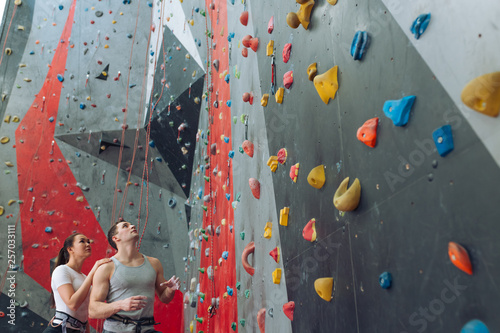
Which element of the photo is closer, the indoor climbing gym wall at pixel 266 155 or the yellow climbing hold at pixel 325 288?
the indoor climbing gym wall at pixel 266 155

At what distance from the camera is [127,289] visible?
2277 millimetres

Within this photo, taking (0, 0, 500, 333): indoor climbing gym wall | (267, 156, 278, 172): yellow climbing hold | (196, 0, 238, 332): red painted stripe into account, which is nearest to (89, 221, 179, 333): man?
(0, 0, 500, 333): indoor climbing gym wall

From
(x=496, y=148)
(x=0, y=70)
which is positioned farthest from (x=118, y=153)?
(x=496, y=148)

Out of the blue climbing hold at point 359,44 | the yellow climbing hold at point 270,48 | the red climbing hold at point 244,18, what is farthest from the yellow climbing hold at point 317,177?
the red climbing hold at point 244,18

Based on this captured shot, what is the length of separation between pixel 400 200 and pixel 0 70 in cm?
460

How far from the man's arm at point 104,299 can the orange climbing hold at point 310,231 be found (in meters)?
0.90

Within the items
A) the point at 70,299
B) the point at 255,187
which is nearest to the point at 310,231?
the point at 255,187

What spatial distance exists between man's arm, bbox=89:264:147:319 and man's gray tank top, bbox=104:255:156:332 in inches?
1.2

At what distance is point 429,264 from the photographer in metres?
1.04

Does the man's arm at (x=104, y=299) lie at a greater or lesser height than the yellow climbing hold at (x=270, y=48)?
lesser

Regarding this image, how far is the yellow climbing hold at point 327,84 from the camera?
1.53 meters

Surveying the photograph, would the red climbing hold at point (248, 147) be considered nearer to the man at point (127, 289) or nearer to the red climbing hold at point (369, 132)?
the man at point (127, 289)

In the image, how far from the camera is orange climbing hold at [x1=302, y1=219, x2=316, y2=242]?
1.68 metres

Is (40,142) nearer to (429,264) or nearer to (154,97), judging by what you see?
(154,97)
